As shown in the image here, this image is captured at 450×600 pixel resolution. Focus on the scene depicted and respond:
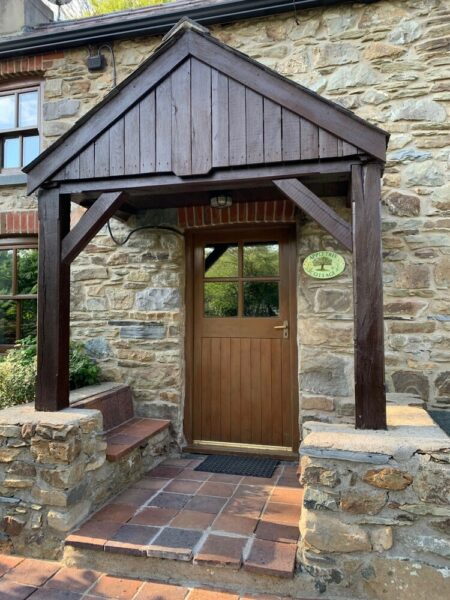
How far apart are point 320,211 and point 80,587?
2599 millimetres

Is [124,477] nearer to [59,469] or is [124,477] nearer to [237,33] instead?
[59,469]

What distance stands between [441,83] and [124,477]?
4.19 meters

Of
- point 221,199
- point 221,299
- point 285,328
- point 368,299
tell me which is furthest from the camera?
point 221,299

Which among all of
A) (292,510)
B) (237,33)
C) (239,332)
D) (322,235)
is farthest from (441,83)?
(292,510)

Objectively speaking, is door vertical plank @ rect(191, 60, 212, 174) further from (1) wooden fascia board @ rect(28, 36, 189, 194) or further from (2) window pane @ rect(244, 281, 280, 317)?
(2) window pane @ rect(244, 281, 280, 317)

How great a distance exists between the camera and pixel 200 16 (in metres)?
4.22

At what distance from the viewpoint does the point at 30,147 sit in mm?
4887

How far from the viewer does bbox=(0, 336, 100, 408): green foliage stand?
142 inches

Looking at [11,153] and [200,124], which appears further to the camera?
[11,153]

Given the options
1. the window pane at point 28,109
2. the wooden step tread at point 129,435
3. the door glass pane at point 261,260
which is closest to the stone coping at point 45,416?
the wooden step tread at point 129,435

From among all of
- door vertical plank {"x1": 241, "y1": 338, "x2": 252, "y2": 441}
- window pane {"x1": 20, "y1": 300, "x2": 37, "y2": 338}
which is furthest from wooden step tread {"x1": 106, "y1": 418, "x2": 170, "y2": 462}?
window pane {"x1": 20, "y1": 300, "x2": 37, "y2": 338}

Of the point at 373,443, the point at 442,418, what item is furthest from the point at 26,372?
the point at 442,418

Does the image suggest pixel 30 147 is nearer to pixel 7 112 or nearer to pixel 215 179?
pixel 7 112

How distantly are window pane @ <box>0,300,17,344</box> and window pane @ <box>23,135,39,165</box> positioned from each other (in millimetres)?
1569
